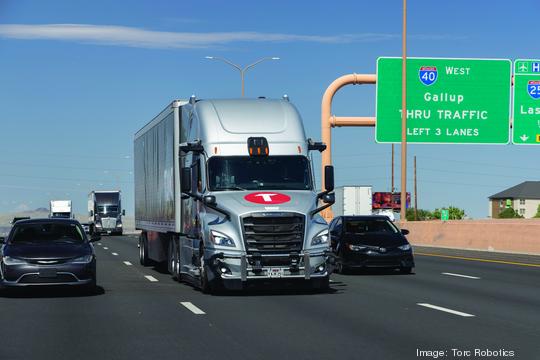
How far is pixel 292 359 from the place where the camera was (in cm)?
1037

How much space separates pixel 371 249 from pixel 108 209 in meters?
49.0

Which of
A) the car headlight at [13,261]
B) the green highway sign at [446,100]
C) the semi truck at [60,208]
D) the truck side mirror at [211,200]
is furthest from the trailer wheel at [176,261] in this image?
the semi truck at [60,208]

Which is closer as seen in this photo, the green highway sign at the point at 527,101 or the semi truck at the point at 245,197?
the semi truck at the point at 245,197

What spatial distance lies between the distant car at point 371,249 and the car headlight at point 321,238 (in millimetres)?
6389

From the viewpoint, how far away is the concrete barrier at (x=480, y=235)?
34469 mm

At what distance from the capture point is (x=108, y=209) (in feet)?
235

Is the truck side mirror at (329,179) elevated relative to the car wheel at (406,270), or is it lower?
elevated

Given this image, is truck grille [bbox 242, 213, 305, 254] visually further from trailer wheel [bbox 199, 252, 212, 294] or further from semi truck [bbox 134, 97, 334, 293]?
trailer wheel [bbox 199, 252, 212, 294]

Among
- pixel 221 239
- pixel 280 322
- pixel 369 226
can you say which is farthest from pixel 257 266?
pixel 369 226

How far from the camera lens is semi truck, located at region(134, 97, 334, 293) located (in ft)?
58.3

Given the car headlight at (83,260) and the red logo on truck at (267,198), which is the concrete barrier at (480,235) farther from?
the car headlight at (83,260)

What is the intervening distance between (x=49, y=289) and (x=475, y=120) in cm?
2452

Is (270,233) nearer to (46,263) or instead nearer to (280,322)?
(46,263)

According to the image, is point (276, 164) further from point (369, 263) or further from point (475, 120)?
point (475, 120)
